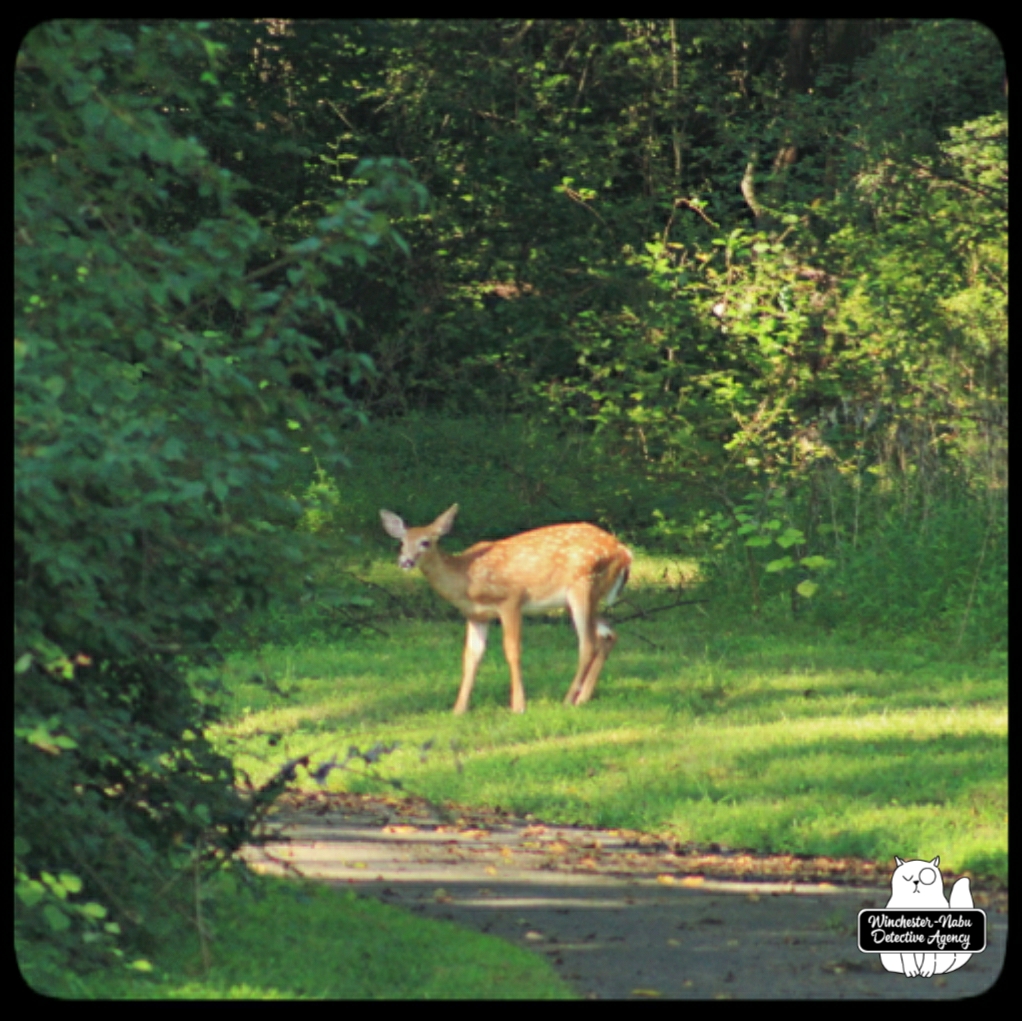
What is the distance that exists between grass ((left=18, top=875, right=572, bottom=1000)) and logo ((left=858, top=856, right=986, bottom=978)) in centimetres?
116

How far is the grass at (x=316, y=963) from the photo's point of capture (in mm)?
5777

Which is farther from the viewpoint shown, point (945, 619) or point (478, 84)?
point (478, 84)

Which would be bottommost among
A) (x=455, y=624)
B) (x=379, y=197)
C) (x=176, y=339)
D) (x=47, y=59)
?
(x=455, y=624)

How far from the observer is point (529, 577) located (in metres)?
11.9

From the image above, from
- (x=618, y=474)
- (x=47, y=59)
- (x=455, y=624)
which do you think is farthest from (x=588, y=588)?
(x=47, y=59)

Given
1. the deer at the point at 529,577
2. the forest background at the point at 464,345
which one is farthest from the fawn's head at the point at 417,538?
the forest background at the point at 464,345

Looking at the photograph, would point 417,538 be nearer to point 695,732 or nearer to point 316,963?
point 695,732

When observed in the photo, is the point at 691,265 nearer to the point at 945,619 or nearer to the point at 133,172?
the point at 945,619

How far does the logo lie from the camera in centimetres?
633

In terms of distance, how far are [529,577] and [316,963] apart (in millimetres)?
5812

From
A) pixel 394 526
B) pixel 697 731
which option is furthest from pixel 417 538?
pixel 697 731

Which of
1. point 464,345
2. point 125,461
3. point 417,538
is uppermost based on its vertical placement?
point 125,461

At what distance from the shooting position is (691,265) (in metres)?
16.9

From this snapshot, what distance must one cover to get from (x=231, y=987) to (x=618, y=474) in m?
11.6
